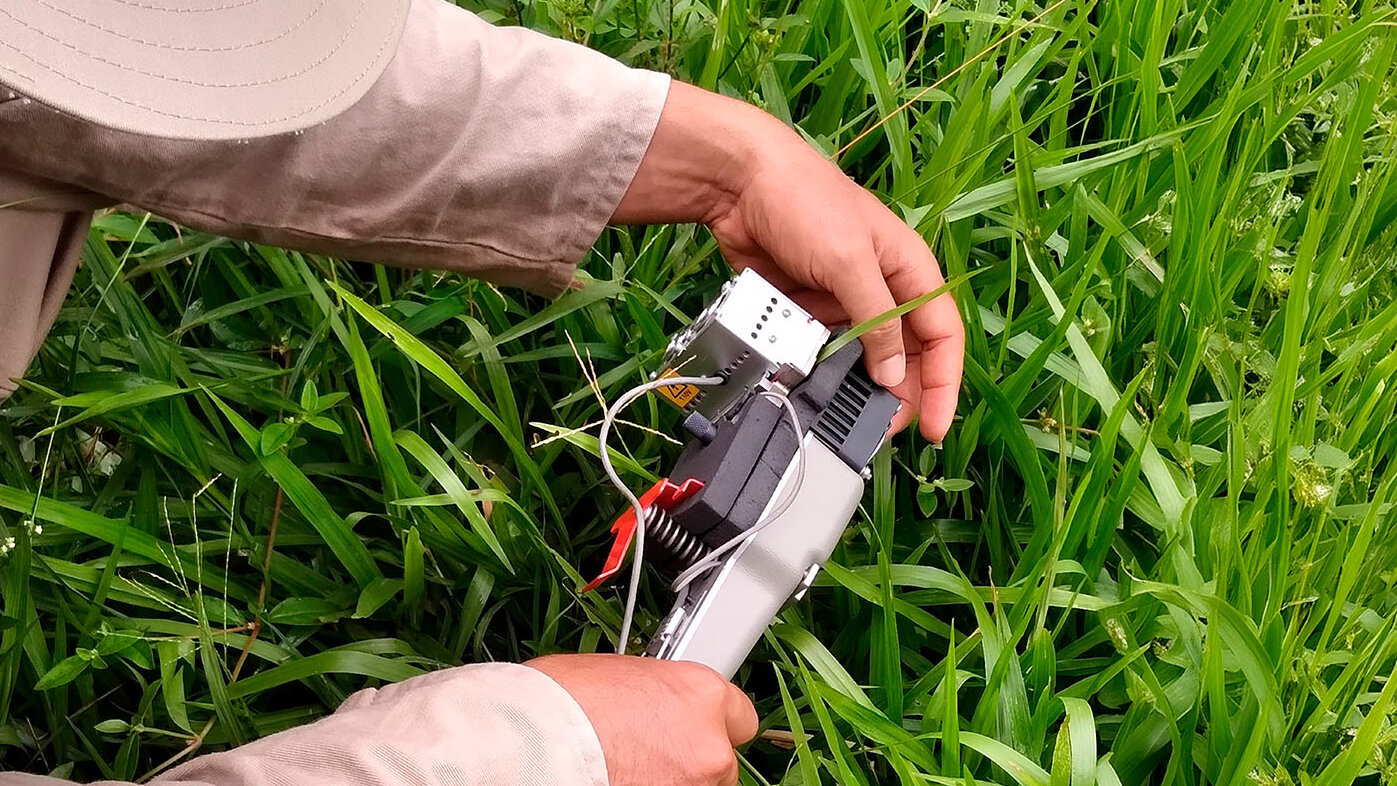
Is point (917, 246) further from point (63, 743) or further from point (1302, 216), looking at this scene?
point (63, 743)

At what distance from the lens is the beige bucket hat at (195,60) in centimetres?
63

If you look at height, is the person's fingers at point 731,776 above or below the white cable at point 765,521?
below

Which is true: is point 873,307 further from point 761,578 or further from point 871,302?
point 761,578

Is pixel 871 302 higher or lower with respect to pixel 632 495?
higher

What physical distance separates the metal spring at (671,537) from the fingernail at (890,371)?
0.22m

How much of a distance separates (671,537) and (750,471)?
8cm

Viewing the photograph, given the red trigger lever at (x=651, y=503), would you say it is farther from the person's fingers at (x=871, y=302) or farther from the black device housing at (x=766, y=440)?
the person's fingers at (x=871, y=302)

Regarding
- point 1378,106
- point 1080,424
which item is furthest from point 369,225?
point 1378,106

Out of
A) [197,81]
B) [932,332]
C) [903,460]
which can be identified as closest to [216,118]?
[197,81]

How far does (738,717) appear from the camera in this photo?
90cm

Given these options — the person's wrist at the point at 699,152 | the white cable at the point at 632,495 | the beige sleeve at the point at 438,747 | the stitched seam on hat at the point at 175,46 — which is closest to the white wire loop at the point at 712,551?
the white cable at the point at 632,495

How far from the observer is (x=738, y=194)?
1.12 metres

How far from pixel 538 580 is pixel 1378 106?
1.09m

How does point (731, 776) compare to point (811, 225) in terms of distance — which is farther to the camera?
point (811, 225)
